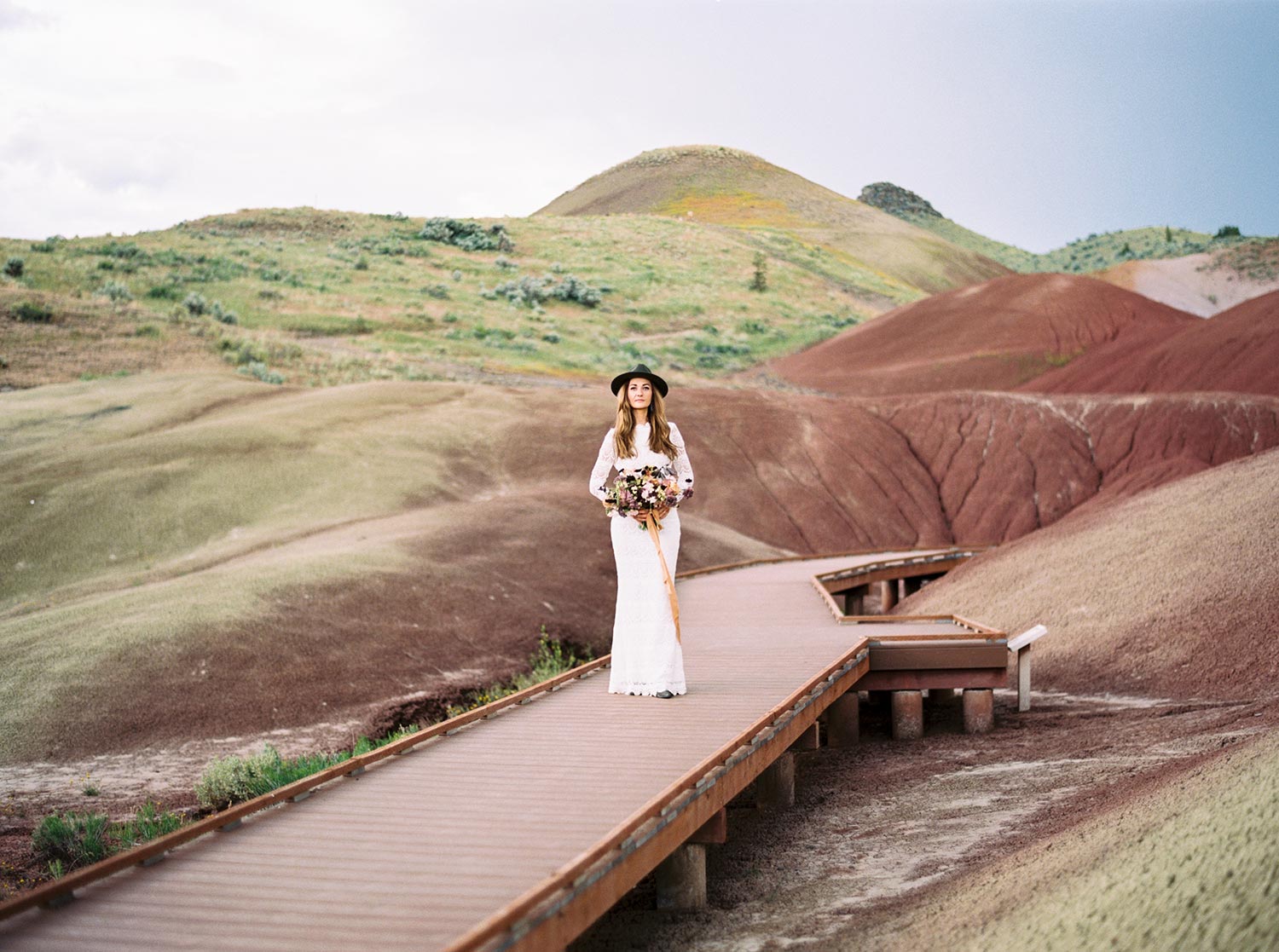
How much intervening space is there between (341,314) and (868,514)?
26.5m

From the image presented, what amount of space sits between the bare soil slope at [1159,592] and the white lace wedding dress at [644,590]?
5.23 metres

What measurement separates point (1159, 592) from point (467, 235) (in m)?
62.4

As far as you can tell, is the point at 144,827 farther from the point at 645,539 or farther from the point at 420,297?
the point at 420,297

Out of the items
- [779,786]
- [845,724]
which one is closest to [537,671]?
[845,724]

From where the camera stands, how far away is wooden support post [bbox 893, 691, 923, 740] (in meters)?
11.6

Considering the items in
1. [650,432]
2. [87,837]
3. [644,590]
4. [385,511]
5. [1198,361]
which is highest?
[1198,361]

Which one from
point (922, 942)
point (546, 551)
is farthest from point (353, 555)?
point (922, 942)

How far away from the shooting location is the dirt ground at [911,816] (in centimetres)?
647

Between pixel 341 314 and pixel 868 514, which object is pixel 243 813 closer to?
pixel 868 514

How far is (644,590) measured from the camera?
8.96 m

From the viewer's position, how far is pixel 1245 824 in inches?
200

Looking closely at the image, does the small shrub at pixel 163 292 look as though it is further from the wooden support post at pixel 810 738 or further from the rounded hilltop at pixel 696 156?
the rounded hilltop at pixel 696 156

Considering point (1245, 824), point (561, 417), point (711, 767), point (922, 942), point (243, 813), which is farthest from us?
point (561, 417)

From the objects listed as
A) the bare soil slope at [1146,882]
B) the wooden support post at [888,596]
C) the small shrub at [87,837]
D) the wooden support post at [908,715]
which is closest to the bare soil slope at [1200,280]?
the wooden support post at [888,596]
